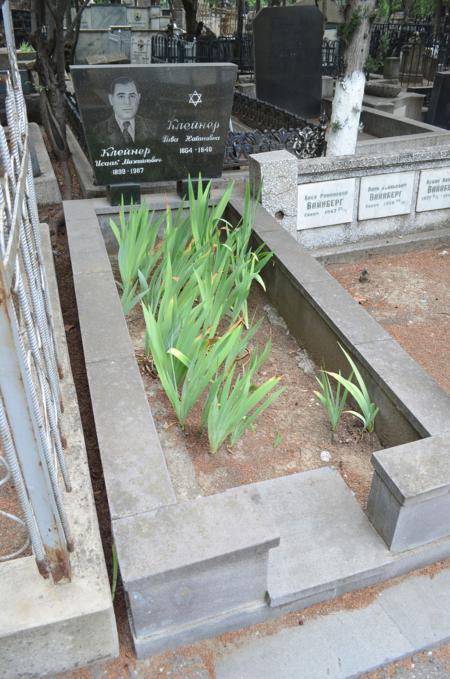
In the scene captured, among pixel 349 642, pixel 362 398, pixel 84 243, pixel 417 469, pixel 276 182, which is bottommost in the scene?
pixel 349 642

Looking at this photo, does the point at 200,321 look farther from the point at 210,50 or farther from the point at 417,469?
the point at 210,50

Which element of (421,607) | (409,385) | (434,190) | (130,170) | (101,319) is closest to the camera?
(421,607)

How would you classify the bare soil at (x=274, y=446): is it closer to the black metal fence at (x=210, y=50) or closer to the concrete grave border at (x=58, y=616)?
the concrete grave border at (x=58, y=616)

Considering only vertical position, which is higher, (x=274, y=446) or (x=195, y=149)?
(x=195, y=149)

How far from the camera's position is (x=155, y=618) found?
5.30ft

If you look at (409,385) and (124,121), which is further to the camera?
(124,121)

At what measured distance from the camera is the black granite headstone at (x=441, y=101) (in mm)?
7574

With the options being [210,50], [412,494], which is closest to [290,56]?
[210,50]

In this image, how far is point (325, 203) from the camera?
4.47 metres

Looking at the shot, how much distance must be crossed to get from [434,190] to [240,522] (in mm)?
3990

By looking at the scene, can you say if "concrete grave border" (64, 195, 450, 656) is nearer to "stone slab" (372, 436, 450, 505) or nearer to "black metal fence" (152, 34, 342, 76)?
"stone slab" (372, 436, 450, 505)

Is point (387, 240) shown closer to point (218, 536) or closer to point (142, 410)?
point (142, 410)

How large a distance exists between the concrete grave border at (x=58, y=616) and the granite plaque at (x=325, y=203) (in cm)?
327

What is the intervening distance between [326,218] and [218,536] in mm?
3416
